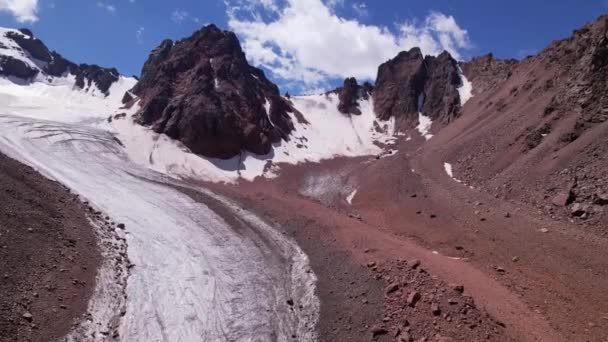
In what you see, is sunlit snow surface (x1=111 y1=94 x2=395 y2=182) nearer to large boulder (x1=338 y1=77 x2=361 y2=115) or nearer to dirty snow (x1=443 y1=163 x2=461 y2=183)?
large boulder (x1=338 y1=77 x2=361 y2=115)

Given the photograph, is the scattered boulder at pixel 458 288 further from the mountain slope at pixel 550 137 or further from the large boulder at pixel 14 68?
the large boulder at pixel 14 68

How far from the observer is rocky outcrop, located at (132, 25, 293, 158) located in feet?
157

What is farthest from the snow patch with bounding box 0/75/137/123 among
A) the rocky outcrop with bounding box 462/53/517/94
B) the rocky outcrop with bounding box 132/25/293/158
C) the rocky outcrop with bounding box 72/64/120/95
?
the rocky outcrop with bounding box 462/53/517/94

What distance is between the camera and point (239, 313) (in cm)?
1911

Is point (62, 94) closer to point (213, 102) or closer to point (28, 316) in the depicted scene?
point (213, 102)

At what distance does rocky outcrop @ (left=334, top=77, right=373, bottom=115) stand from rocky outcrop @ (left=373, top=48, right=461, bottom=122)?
197 cm

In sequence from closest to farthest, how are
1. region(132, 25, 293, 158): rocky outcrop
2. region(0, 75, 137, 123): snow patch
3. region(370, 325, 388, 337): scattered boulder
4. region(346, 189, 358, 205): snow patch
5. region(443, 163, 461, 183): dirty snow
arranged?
region(370, 325, 388, 337): scattered boulder → region(443, 163, 461, 183): dirty snow → region(346, 189, 358, 205): snow patch → region(132, 25, 293, 158): rocky outcrop → region(0, 75, 137, 123): snow patch

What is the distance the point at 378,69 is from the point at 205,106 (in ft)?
161

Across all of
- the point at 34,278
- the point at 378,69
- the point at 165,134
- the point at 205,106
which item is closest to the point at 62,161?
the point at 165,134

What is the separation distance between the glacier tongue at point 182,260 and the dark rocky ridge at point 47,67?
70.1 meters

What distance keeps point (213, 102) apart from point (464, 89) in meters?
42.6

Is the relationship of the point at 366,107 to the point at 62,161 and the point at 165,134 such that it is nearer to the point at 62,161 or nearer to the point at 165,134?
the point at 165,134

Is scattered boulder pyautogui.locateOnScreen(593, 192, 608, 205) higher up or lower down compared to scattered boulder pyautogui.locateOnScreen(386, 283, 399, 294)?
higher up

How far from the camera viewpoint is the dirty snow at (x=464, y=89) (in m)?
67.2
